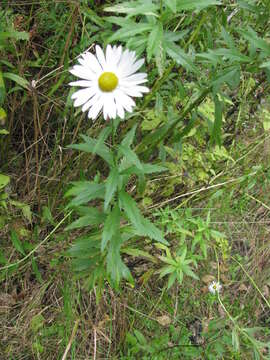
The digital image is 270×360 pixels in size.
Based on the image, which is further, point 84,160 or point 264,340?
point 264,340

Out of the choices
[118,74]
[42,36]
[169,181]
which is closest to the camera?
[118,74]

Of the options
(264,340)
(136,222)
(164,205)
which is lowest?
(264,340)

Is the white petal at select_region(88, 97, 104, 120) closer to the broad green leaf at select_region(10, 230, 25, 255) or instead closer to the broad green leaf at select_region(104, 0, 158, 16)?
the broad green leaf at select_region(104, 0, 158, 16)

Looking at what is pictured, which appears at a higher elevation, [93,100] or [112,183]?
[93,100]

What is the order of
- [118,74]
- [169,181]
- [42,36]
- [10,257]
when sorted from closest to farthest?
[118,74], [10,257], [42,36], [169,181]

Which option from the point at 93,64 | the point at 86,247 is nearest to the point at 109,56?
the point at 93,64

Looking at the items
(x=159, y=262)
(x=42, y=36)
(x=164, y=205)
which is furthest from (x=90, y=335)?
(x=42, y=36)

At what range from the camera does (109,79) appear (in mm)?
1167

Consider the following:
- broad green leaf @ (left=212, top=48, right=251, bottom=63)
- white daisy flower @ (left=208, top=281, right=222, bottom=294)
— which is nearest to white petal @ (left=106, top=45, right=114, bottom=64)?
broad green leaf @ (left=212, top=48, right=251, bottom=63)

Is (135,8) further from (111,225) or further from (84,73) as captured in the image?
(111,225)

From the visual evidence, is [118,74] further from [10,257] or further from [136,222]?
[10,257]

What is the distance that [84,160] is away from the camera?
170cm

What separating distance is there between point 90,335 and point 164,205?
0.60 meters

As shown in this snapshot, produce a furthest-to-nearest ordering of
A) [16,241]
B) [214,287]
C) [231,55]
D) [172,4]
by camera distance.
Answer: [214,287]
[16,241]
[231,55]
[172,4]
